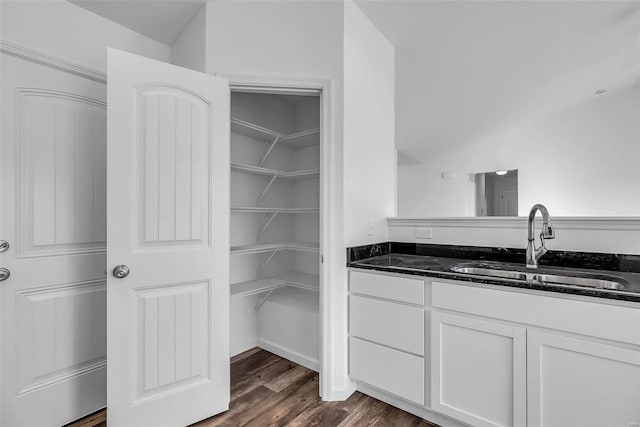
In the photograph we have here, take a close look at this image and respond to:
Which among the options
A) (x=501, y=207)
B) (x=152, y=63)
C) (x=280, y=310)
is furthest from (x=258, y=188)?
(x=501, y=207)

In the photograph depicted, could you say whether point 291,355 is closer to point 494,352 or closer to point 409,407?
point 409,407

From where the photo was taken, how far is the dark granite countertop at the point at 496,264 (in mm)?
1268

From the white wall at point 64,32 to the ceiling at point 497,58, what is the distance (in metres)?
1.63

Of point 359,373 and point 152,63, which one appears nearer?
point 152,63

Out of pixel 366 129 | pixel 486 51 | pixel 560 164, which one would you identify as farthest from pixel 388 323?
pixel 560 164

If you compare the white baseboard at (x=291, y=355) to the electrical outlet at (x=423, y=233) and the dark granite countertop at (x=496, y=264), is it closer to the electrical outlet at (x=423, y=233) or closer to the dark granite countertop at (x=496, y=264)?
the dark granite countertop at (x=496, y=264)

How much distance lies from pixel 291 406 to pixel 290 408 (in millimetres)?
19

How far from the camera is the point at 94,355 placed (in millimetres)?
1778

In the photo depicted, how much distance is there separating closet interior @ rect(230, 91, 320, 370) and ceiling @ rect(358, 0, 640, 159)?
38.2 inches

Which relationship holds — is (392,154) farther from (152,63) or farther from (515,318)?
(152,63)

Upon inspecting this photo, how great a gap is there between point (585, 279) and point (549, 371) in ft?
1.77

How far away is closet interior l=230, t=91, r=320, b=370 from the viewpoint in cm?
235

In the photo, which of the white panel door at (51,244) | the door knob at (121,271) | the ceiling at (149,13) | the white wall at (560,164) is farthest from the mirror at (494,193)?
the white panel door at (51,244)

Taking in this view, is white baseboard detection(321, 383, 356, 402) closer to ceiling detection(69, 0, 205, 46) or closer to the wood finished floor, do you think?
the wood finished floor
